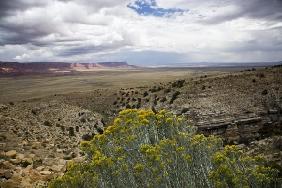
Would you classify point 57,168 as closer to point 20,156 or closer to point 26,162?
point 26,162

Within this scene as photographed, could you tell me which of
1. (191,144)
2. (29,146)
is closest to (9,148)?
(29,146)

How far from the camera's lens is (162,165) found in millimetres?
7156

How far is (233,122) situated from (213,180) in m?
19.2

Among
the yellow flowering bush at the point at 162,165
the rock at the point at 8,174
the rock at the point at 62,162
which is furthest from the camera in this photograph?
the rock at the point at 62,162

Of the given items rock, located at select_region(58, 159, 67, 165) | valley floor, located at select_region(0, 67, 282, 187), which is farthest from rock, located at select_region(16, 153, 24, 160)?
rock, located at select_region(58, 159, 67, 165)

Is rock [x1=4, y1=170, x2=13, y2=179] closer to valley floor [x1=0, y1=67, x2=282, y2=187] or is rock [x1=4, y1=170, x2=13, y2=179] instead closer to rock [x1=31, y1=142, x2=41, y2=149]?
valley floor [x1=0, y1=67, x2=282, y2=187]

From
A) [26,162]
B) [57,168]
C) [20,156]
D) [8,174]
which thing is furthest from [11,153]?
[8,174]

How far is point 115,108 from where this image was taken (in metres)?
41.1

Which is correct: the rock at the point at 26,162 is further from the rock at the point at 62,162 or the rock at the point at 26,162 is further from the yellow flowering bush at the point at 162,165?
the yellow flowering bush at the point at 162,165

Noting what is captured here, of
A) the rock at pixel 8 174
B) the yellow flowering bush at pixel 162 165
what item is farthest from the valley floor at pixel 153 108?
Answer: the yellow flowering bush at pixel 162 165

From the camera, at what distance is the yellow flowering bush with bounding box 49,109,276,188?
23.6 ft

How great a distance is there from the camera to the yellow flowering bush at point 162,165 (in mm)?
7195

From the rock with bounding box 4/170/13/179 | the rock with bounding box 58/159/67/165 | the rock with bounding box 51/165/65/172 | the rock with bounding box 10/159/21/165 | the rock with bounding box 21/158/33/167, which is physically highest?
the rock with bounding box 4/170/13/179

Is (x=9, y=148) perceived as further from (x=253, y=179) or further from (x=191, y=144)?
(x=253, y=179)
